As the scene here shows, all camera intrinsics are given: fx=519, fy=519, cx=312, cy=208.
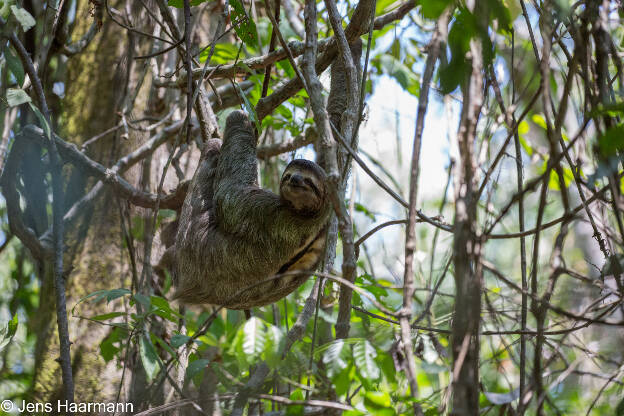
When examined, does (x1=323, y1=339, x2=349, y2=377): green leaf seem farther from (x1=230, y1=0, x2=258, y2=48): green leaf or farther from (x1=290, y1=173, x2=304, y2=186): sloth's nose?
(x1=230, y1=0, x2=258, y2=48): green leaf

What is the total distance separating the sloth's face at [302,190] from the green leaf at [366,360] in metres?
2.71

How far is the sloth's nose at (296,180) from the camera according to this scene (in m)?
5.41

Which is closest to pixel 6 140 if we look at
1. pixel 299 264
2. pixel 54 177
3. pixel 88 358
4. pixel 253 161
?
pixel 54 177

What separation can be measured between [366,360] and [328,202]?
9.71 ft

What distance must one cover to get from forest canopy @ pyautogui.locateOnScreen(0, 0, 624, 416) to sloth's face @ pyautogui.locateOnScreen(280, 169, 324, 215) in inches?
23.6

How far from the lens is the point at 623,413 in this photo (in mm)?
3436

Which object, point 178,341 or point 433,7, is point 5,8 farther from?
point 433,7

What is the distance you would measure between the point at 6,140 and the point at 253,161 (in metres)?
3.69

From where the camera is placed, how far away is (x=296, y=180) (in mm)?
5402

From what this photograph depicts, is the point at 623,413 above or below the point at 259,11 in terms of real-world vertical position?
below

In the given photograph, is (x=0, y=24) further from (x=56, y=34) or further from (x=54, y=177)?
(x=56, y=34)

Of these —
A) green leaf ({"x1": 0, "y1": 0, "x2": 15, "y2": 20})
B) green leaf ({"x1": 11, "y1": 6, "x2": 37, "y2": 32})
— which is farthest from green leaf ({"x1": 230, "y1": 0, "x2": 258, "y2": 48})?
green leaf ({"x1": 0, "y1": 0, "x2": 15, "y2": 20})

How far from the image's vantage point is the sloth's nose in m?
5.41

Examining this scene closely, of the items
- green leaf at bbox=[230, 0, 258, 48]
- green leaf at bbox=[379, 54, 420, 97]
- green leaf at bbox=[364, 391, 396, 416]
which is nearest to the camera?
green leaf at bbox=[364, 391, 396, 416]
